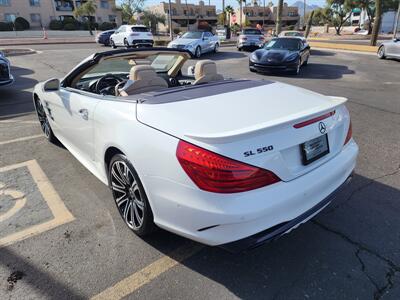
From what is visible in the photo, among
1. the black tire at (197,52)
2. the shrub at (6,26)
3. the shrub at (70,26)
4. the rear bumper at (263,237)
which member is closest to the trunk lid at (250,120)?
the rear bumper at (263,237)

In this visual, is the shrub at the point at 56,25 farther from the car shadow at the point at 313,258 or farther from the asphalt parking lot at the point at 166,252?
the car shadow at the point at 313,258

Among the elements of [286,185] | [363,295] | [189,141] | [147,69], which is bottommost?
[363,295]

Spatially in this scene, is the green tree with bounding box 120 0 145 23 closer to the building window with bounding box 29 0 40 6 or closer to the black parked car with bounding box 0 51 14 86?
the building window with bounding box 29 0 40 6

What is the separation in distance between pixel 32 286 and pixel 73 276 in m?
0.27

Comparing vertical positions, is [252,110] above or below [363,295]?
above

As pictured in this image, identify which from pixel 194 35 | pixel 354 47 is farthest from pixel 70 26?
pixel 354 47

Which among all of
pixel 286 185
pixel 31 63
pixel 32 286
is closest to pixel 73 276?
pixel 32 286

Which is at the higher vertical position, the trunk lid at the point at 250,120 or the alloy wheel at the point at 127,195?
the trunk lid at the point at 250,120

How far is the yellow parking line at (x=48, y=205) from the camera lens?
287cm

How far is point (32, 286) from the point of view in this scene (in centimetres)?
231

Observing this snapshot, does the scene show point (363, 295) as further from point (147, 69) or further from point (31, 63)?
point (31, 63)

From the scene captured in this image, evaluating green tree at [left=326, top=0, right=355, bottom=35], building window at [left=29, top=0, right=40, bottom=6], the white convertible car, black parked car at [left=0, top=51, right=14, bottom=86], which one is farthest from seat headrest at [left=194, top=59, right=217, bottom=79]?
building window at [left=29, top=0, right=40, bottom=6]

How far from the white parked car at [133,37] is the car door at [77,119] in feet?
65.1

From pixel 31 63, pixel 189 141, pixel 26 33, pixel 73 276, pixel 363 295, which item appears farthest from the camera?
pixel 26 33
